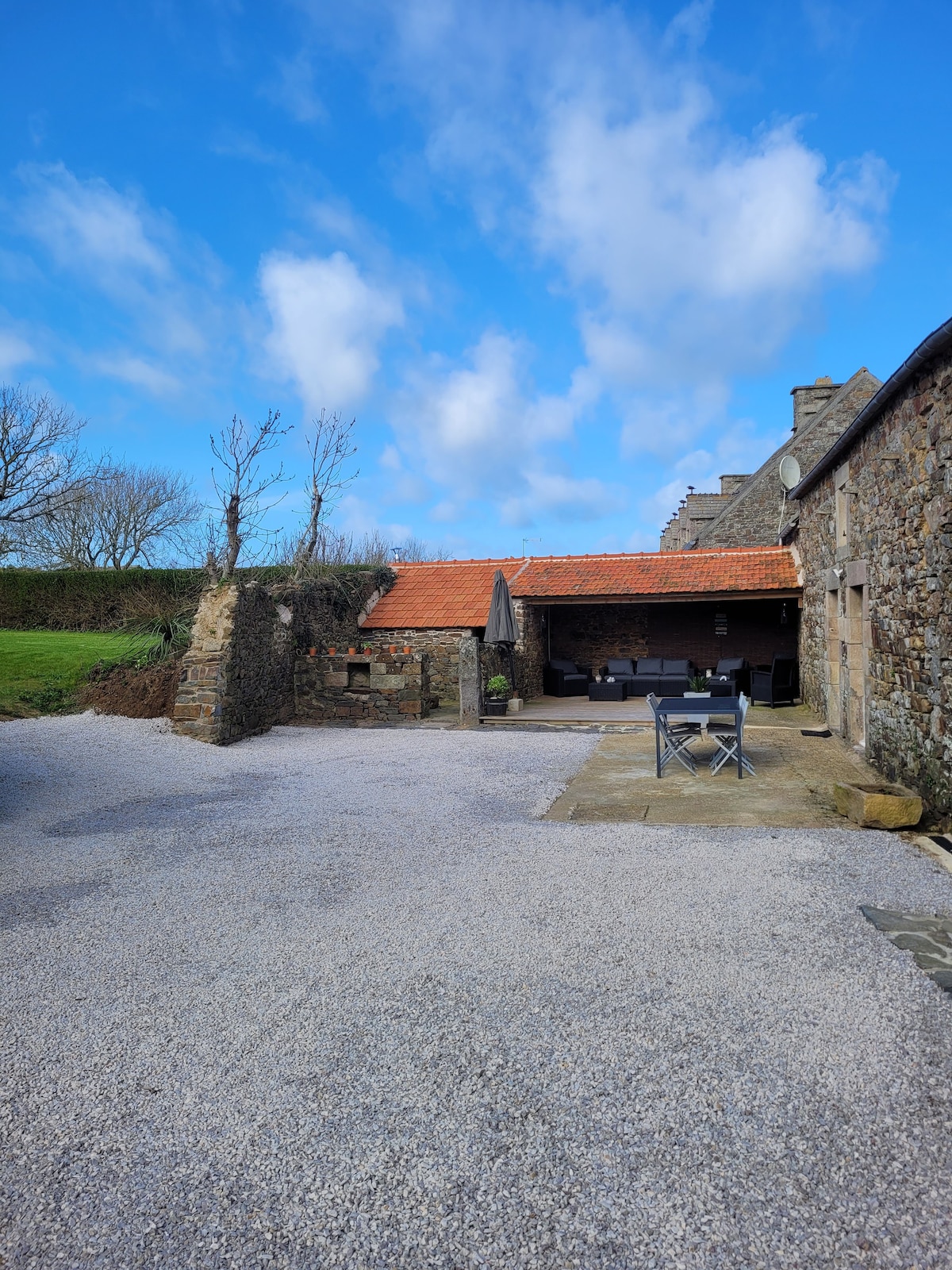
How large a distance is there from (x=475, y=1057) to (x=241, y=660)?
9270mm

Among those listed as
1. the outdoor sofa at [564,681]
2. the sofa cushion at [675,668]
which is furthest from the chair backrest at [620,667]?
the sofa cushion at [675,668]

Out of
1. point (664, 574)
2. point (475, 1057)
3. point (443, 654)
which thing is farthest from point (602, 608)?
point (475, 1057)

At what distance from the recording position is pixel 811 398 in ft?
71.7

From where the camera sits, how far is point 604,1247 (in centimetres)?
196

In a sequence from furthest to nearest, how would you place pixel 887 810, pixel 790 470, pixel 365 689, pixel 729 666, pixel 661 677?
pixel 661 677 < pixel 729 666 < pixel 790 470 < pixel 365 689 < pixel 887 810

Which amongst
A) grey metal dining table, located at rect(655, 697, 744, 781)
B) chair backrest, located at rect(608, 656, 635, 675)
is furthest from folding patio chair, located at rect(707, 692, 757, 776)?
chair backrest, located at rect(608, 656, 635, 675)

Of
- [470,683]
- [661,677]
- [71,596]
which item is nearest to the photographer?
[470,683]

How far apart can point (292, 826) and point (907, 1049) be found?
15.4 ft

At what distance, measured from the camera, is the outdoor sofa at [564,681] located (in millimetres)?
17141

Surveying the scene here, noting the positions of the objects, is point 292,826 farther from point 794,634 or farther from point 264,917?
point 794,634

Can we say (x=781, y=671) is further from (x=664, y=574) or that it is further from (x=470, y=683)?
(x=470, y=683)

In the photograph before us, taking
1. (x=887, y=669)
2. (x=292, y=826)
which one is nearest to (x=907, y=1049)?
(x=292, y=826)

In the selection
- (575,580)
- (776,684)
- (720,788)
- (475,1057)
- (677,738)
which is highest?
(575,580)

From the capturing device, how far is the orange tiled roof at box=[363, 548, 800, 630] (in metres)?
15.7
